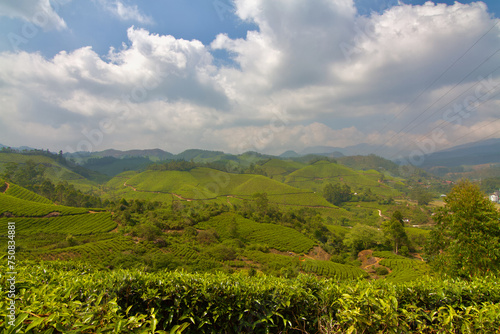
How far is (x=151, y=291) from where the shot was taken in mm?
3240

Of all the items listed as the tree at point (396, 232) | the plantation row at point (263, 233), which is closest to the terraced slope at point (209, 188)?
the plantation row at point (263, 233)

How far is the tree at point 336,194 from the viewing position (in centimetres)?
10150

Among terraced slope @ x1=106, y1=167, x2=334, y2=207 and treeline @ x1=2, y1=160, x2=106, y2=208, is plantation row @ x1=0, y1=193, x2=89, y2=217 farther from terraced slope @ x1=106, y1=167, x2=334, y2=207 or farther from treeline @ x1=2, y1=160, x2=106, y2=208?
terraced slope @ x1=106, y1=167, x2=334, y2=207

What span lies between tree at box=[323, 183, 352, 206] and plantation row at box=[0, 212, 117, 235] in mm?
90354

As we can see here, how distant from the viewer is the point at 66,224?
114 ft

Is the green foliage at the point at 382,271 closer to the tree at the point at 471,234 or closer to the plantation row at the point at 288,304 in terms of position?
the tree at the point at 471,234

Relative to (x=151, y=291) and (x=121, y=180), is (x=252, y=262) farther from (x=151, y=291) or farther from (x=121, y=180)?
(x=121, y=180)

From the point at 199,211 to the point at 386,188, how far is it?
117049mm

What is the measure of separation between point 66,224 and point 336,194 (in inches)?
3898

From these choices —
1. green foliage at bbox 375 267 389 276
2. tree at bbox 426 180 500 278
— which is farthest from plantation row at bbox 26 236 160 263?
green foliage at bbox 375 267 389 276

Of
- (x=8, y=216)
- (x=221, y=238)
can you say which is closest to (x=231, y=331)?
(x=221, y=238)

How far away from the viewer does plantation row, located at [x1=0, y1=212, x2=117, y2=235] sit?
102 ft

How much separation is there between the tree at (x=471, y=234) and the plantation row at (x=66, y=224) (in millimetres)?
41909

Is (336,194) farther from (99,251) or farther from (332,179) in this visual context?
(99,251)
